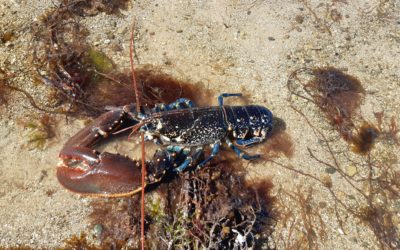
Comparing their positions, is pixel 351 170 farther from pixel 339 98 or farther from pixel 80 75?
pixel 80 75

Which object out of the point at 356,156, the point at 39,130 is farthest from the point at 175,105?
the point at 356,156

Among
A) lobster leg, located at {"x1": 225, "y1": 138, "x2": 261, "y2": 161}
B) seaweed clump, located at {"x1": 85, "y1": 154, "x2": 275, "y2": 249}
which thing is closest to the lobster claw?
seaweed clump, located at {"x1": 85, "y1": 154, "x2": 275, "y2": 249}

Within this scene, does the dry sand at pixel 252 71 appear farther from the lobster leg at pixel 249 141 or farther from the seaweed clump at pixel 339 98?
the lobster leg at pixel 249 141

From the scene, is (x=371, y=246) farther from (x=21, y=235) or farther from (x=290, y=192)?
(x=21, y=235)

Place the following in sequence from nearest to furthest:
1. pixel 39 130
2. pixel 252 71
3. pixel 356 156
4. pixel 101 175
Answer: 1. pixel 101 175
2. pixel 39 130
3. pixel 356 156
4. pixel 252 71

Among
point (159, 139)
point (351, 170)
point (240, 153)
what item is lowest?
point (351, 170)

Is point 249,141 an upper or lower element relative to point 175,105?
lower
